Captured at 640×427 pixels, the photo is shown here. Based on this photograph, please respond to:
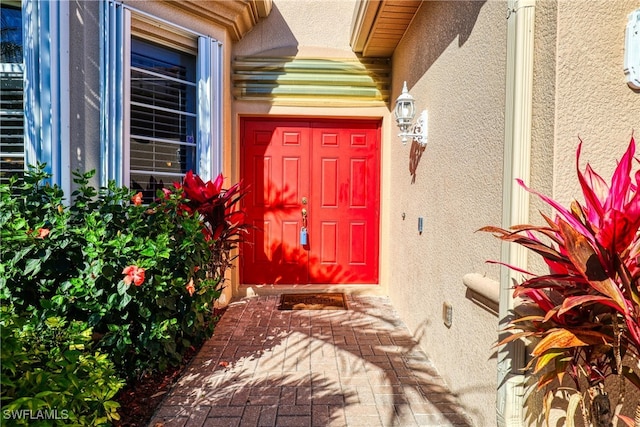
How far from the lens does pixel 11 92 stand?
10.2ft

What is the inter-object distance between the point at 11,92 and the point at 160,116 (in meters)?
1.21

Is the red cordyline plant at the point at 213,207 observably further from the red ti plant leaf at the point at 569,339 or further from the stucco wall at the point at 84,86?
the red ti plant leaf at the point at 569,339

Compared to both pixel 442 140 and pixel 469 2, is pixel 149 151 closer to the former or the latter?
pixel 442 140

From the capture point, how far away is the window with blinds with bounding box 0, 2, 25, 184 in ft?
10.1

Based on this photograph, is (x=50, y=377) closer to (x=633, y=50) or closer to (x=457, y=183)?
(x=457, y=183)

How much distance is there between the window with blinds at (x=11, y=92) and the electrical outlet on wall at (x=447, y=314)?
343cm

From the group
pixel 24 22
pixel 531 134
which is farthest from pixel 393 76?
pixel 24 22

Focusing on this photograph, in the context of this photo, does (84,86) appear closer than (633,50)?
No

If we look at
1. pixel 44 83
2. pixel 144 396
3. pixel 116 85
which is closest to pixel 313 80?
pixel 116 85

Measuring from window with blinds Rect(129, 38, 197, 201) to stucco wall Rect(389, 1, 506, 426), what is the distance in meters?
2.38

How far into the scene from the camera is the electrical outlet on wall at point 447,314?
271 cm

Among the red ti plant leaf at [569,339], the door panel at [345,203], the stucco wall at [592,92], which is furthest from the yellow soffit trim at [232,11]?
the red ti plant leaf at [569,339]

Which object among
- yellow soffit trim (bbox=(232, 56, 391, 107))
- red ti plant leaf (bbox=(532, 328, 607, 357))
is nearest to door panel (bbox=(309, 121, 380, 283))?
yellow soffit trim (bbox=(232, 56, 391, 107))

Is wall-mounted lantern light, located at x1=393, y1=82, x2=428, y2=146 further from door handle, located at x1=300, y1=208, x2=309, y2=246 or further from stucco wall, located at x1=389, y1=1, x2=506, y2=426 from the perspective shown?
door handle, located at x1=300, y1=208, x2=309, y2=246
